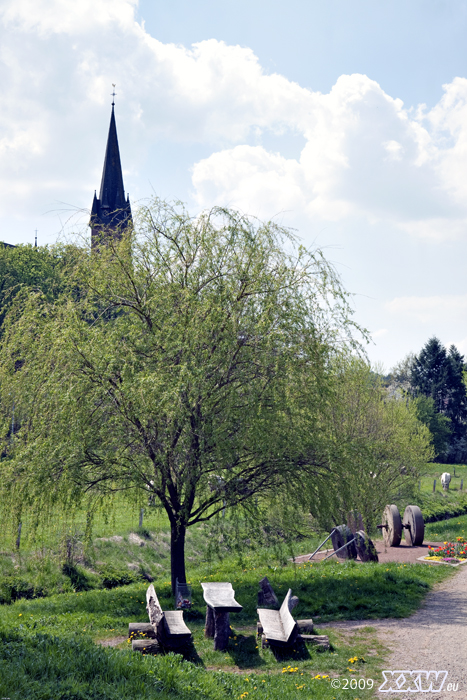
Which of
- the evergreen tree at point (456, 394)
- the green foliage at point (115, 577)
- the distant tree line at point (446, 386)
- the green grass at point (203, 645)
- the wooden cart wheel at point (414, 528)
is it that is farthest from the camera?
the evergreen tree at point (456, 394)

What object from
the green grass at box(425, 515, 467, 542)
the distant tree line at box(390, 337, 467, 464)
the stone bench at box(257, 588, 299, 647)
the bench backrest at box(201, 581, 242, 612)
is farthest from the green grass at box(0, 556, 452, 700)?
the distant tree line at box(390, 337, 467, 464)

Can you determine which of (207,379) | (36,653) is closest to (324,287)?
(207,379)

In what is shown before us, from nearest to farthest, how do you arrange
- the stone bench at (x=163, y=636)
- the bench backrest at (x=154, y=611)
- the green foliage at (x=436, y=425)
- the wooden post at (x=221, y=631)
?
the stone bench at (x=163, y=636) < the bench backrest at (x=154, y=611) < the wooden post at (x=221, y=631) < the green foliage at (x=436, y=425)

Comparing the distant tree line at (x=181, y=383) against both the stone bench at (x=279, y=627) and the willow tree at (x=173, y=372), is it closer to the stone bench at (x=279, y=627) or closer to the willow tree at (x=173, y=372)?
the willow tree at (x=173, y=372)

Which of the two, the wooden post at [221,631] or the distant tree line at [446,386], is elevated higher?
the distant tree line at [446,386]

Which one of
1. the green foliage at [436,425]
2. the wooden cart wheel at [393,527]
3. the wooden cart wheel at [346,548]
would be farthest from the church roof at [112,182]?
the wooden cart wheel at [346,548]

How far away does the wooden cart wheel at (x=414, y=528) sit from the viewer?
754 inches

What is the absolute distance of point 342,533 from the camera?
17219 mm

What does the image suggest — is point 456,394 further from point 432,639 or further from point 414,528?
point 432,639

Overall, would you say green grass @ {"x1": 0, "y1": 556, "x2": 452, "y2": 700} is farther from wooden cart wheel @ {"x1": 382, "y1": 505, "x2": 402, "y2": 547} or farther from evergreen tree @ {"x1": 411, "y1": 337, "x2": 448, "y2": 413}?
evergreen tree @ {"x1": 411, "y1": 337, "x2": 448, "y2": 413}

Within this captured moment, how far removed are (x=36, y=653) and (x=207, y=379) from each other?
619 cm

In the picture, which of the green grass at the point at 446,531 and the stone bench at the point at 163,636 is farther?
the green grass at the point at 446,531

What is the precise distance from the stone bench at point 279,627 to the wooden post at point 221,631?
601mm

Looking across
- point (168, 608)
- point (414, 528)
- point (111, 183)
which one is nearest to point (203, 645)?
point (168, 608)
